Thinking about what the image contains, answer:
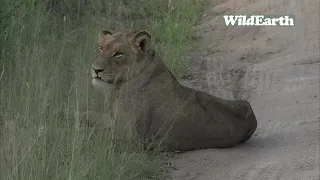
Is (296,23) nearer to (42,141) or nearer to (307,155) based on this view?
(307,155)

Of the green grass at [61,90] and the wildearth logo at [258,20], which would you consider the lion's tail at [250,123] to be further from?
the wildearth logo at [258,20]

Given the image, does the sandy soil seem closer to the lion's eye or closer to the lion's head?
the lion's head

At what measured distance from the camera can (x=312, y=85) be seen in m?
6.95

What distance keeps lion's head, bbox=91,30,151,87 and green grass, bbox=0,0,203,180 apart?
227 millimetres

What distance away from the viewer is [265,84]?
24.0ft

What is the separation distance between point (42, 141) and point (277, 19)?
19.5 feet

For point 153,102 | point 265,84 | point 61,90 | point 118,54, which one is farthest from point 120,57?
point 265,84

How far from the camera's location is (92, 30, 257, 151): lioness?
528 centimetres

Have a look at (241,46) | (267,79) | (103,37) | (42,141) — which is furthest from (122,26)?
(42,141)

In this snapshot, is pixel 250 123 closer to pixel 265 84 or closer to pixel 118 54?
pixel 118 54

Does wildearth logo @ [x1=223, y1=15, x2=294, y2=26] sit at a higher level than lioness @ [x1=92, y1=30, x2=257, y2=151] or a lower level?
higher

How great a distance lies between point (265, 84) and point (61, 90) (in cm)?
249

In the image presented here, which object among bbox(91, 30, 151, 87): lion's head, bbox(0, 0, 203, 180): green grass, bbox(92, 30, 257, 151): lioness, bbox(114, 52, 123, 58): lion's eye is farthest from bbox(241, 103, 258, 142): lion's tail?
bbox(114, 52, 123, 58): lion's eye

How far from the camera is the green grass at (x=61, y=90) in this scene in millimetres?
4102
